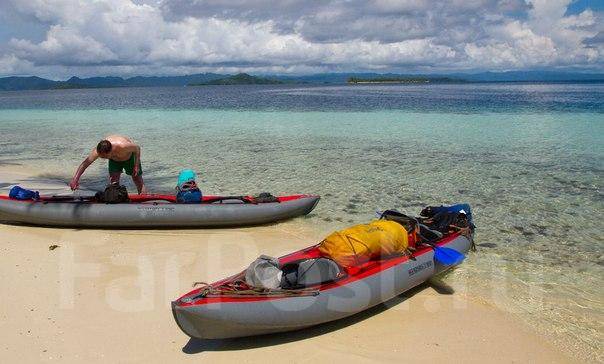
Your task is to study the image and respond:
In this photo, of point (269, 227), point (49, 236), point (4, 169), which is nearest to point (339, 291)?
point (269, 227)

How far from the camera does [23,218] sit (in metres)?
8.83

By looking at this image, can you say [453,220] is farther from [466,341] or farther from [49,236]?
[49,236]

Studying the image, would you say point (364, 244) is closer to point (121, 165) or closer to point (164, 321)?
point (164, 321)

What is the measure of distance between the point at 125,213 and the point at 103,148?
1.33 m

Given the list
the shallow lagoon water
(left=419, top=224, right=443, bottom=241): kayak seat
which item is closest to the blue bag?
the shallow lagoon water

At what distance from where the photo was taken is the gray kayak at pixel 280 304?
4668 mm

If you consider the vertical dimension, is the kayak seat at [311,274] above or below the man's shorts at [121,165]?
below

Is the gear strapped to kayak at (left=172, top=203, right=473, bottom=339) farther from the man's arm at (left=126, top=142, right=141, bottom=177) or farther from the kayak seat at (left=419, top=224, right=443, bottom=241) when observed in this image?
the man's arm at (left=126, top=142, right=141, bottom=177)

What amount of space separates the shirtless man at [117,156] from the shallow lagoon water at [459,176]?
2.86m

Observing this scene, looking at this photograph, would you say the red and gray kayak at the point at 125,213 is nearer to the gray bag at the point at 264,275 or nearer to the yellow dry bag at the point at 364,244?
the yellow dry bag at the point at 364,244

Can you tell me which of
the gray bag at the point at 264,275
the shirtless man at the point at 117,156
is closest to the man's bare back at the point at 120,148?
the shirtless man at the point at 117,156

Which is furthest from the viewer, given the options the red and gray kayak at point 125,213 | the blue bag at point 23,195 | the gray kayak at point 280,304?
the blue bag at point 23,195

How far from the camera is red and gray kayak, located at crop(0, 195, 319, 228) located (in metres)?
8.73

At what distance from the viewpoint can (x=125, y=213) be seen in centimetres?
875
